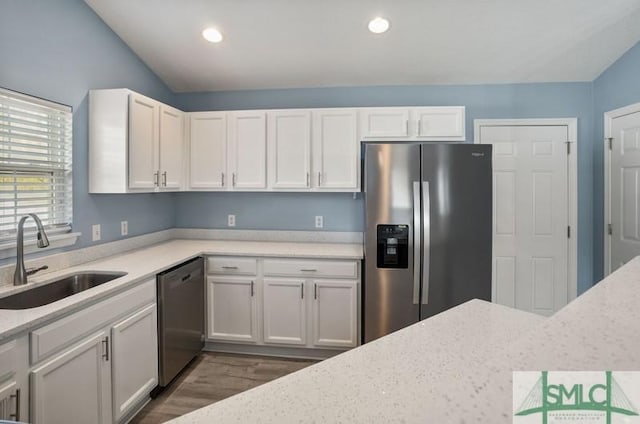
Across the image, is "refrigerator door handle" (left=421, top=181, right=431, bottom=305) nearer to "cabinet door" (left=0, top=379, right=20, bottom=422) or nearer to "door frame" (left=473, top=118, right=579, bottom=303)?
"door frame" (left=473, top=118, right=579, bottom=303)

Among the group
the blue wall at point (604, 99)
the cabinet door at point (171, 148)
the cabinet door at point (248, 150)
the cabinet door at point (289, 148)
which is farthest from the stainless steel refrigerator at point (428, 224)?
the cabinet door at point (171, 148)

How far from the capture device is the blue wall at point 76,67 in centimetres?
194

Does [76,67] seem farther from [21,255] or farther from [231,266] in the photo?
[231,266]

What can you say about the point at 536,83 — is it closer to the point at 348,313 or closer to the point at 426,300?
the point at 426,300

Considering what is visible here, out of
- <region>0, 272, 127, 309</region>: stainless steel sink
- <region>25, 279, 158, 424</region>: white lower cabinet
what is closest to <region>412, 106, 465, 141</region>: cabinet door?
<region>25, 279, 158, 424</region>: white lower cabinet

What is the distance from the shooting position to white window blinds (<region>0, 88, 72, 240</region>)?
189cm

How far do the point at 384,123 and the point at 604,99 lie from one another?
2.03 meters

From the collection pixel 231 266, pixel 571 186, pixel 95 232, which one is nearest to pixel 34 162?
pixel 95 232

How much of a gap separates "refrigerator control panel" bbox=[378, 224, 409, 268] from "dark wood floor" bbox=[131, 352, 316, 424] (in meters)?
→ 1.12

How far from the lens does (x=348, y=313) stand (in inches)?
107

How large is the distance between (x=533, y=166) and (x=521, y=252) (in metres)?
0.85

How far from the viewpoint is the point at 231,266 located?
2.82 meters

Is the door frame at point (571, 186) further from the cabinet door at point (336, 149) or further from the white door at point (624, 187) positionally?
the cabinet door at point (336, 149)

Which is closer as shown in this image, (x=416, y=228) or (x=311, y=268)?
(x=416, y=228)
